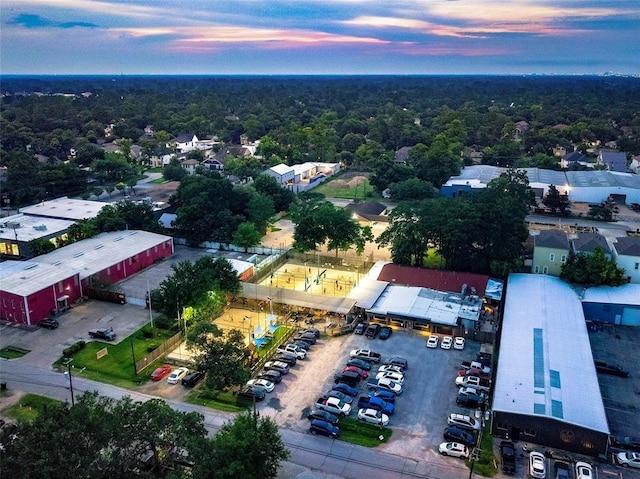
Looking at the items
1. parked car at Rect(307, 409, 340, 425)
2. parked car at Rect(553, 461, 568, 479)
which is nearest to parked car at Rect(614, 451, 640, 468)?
parked car at Rect(553, 461, 568, 479)

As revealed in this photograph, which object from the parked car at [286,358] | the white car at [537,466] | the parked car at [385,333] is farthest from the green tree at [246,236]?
the white car at [537,466]

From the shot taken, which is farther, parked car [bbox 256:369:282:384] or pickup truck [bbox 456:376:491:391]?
parked car [bbox 256:369:282:384]

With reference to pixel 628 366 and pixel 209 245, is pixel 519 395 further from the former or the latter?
pixel 209 245

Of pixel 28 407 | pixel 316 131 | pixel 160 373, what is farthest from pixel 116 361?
pixel 316 131

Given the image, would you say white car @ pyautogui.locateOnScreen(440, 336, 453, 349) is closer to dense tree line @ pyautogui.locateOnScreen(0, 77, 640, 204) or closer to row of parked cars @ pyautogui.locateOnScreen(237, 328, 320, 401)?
row of parked cars @ pyautogui.locateOnScreen(237, 328, 320, 401)

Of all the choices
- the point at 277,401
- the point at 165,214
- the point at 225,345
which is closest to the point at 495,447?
the point at 277,401

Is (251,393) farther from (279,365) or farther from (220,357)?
(279,365)

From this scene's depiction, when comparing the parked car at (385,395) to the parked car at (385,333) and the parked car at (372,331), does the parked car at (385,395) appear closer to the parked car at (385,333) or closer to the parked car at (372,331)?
the parked car at (385,333)

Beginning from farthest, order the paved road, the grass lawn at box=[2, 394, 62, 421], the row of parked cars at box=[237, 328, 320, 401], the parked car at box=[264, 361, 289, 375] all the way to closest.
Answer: the parked car at box=[264, 361, 289, 375] < the row of parked cars at box=[237, 328, 320, 401] < the grass lawn at box=[2, 394, 62, 421] < the paved road
